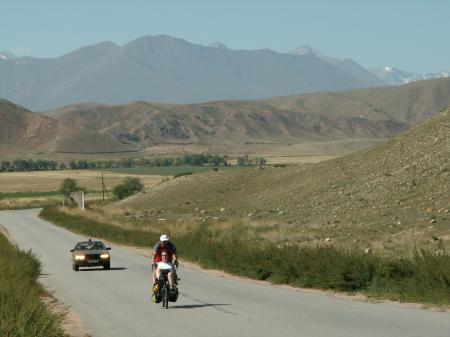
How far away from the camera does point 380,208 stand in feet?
172

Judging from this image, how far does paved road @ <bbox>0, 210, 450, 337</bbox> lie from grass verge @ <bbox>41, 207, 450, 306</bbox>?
0.98 metres

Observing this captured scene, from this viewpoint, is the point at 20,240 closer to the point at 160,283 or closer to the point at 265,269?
the point at 265,269

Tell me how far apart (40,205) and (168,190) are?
164ft

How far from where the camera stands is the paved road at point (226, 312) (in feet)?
52.4

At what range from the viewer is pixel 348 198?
58.2 metres

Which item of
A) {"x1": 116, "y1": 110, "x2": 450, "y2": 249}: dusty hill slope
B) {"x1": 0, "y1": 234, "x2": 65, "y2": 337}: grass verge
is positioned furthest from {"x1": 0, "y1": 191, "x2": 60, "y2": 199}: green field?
{"x1": 0, "y1": 234, "x2": 65, "y2": 337}: grass verge

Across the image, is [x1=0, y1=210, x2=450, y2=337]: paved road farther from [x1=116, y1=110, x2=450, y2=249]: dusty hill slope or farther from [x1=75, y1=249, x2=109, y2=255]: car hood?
[x1=116, y1=110, x2=450, y2=249]: dusty hill slope

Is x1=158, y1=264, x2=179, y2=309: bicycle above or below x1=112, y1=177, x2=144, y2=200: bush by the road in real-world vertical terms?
below

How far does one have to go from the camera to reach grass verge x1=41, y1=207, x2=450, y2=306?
69.8 feet

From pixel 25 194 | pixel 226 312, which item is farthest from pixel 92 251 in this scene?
pixel 25 194

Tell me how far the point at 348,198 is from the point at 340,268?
110ft

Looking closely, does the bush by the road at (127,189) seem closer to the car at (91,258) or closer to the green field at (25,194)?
the green field at (25,194)

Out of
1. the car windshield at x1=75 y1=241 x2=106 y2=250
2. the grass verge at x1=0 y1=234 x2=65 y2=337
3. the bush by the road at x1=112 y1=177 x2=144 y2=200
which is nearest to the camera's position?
the grass verge at x1=0 y1=234 x2=65 y2=337

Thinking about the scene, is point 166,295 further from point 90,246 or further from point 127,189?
point 127,189
